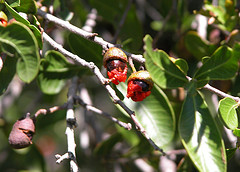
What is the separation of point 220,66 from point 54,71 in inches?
34.0

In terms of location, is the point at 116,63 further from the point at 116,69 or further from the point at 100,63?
the point at 100,63

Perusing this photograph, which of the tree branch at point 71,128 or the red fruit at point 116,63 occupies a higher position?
the red fruit at point 116,63

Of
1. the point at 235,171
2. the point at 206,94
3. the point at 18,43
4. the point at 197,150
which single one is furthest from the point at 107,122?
the point at 18,43

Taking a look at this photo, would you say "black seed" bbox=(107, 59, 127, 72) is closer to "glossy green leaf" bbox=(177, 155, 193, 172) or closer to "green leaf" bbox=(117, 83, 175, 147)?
"green leaf" bbox=(117, 83, 175, 147)

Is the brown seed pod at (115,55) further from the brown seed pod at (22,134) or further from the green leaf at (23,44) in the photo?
the brown seed pod at (22,134)

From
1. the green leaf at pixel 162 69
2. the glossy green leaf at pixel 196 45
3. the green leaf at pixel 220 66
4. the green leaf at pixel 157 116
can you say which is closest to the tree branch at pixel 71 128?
the green leaf at pixel 157 116

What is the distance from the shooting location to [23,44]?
1094 mm

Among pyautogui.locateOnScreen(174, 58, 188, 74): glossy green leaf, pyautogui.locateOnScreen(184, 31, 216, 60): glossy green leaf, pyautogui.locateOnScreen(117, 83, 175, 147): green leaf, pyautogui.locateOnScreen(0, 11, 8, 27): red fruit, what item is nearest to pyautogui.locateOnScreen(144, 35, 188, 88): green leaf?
pyautogui.locateOnScreen(174, 58, 188, 74): glossy green leaf

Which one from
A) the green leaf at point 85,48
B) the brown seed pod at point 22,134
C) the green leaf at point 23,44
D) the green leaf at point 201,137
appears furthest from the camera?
the green leaf at point 85,48

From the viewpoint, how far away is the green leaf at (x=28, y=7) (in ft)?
4.27

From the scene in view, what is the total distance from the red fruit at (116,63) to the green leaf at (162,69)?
131mm

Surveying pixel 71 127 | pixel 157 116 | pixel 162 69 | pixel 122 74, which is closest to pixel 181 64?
pixel 162 69

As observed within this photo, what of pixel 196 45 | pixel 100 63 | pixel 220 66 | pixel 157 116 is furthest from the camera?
pixel 196 45

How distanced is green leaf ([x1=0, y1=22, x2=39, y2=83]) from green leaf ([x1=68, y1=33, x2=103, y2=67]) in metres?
0.57
